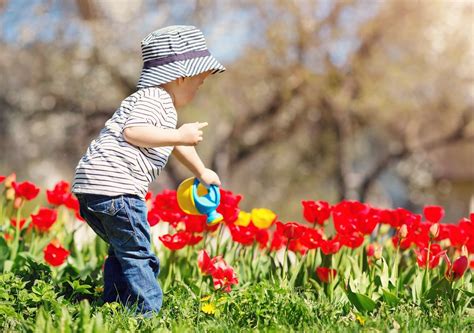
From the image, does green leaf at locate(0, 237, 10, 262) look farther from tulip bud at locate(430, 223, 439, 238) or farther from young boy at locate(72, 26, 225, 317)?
tulip bud at locate(430, 223, 439, 238)

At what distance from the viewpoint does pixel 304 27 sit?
1173 centimetres

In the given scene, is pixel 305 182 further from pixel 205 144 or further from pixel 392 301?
pixel 392 301

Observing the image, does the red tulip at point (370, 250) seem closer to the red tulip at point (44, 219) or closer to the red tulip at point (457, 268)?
the red tulip at point (457, 268)

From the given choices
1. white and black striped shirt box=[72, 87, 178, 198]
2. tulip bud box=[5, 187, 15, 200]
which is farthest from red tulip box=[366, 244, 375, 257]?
tulip bud box=[5, 187, 15, 200]

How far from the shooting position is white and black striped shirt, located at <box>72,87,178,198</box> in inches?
106

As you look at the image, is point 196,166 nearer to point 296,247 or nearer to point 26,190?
point 296,247

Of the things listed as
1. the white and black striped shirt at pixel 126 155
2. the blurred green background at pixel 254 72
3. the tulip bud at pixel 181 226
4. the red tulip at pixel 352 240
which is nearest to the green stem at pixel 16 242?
the tulip bud at pixel 181 226

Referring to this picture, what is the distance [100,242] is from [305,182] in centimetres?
1137

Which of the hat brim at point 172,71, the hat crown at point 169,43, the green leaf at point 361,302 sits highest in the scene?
the hat crown at point 169,43

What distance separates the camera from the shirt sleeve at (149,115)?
2676mm

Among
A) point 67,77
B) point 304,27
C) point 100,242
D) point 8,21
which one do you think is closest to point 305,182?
point 304,27

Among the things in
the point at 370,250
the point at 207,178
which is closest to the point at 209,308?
the point at 207,178

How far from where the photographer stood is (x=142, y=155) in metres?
2.76

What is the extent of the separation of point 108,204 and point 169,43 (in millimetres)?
683
